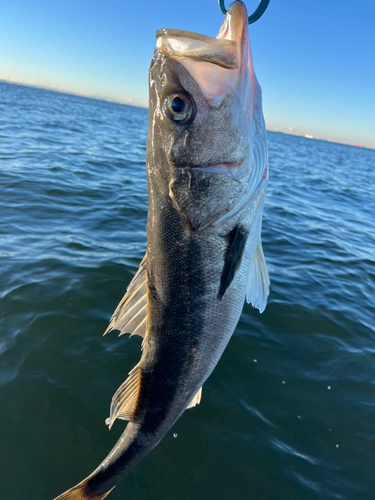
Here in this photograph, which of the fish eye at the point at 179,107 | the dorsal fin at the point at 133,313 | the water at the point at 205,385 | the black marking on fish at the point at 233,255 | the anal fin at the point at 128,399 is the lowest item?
the water at the point at 205,385

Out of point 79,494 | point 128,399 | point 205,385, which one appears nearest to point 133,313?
point 128,399

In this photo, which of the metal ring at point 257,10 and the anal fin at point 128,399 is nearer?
the metal ring at point 257,10

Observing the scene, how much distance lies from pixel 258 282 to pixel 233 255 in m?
0.43

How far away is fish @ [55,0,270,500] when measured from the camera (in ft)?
5.70

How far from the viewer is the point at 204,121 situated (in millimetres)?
1770

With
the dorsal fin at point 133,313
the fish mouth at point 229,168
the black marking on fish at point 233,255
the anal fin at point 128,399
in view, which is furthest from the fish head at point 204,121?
the anal fin at point 128,399

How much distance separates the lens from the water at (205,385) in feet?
10.1

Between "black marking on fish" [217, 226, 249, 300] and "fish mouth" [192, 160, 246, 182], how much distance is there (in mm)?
327

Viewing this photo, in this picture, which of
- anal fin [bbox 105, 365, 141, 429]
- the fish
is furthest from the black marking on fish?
anal fin [bbox 105, 365, 141, 429]

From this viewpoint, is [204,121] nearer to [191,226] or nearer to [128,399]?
[191,226]

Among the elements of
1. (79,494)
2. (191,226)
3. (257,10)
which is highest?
(257,10)

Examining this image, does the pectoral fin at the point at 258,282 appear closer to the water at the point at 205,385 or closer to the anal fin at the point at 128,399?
the anal fin at the point at 128,399

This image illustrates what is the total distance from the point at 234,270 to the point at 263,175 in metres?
0.67

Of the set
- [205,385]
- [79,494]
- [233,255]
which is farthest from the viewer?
[205,385]
